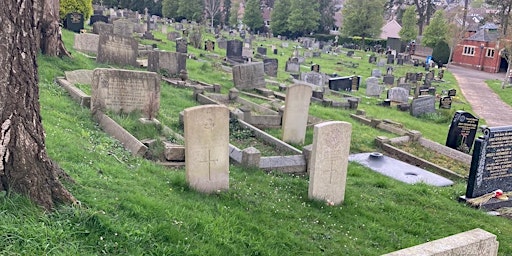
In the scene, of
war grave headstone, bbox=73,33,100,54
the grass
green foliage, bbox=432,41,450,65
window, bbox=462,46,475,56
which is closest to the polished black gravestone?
the grass

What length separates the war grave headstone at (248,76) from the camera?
16.7m

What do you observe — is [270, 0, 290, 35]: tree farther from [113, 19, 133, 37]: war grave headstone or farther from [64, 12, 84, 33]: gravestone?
[64, 12, 84, 33]: gravestone

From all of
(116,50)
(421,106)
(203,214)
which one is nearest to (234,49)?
(116,50)

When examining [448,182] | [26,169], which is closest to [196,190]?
[26,169]

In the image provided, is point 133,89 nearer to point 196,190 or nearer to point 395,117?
point 196,190

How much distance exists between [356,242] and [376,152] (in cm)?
554

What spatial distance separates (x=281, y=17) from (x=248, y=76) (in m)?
46.0

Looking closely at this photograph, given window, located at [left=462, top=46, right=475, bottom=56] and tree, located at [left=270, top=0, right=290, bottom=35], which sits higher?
tree, located at [left=270, top=0, right=290, bottom=35]

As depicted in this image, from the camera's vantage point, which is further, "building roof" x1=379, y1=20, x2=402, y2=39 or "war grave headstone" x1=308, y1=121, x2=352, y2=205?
"building roof" x1=379, y1=20, x2=402, y2=39

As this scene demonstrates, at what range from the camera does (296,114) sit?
10492mm

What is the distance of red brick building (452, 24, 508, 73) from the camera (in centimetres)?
4691

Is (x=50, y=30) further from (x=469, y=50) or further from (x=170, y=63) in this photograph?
(x=469, y=50)

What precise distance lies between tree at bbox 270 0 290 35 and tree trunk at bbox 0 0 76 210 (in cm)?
5791

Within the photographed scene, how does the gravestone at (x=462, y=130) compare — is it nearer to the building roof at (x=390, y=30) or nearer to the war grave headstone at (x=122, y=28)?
the war grave headstone at (x=122, y=28)
